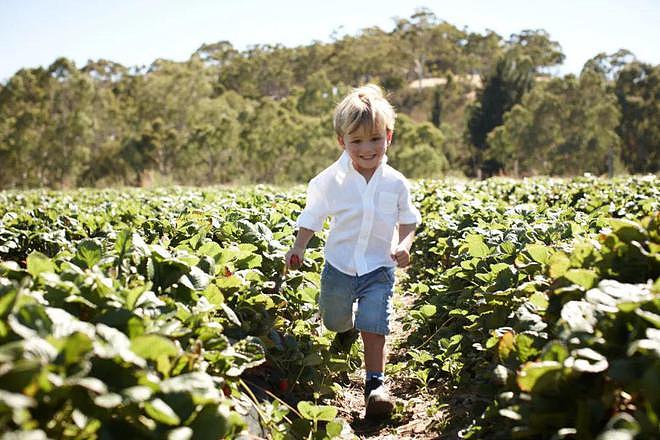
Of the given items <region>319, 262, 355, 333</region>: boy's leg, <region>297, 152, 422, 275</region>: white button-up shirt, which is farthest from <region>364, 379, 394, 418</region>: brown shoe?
<region>297, 152, 422, 275</region>: white button-up shirt

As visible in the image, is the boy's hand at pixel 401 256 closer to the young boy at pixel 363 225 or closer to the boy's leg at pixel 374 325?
the young boy at pixel 363 225

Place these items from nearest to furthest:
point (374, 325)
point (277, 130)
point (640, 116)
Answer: point (374, 325)
point (277, 130)
point (640, 116)

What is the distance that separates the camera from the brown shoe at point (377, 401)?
333cm

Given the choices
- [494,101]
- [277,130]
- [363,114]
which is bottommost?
[277,130]

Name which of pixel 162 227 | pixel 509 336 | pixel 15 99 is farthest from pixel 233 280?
pixel 15 99

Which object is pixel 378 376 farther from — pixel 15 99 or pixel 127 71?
pixel 127 71

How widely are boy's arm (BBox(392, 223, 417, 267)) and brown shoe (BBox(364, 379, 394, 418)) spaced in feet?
2.18

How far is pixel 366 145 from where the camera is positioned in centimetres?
347

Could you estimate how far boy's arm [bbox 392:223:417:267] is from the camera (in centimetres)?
329

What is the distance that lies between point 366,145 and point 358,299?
2.85ft

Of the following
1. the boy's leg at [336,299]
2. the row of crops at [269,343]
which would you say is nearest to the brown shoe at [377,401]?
the row of crops at [269,343]

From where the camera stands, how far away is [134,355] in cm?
168

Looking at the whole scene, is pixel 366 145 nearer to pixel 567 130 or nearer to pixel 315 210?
pixel 315 210

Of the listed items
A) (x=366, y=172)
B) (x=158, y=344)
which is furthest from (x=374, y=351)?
(x=158, y=344)
